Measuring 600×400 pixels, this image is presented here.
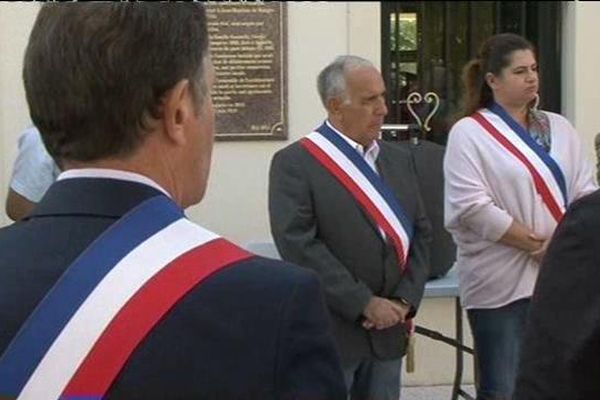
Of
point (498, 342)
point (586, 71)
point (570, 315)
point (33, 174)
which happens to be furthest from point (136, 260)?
point (586, 71)

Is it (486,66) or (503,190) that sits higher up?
(486,66)

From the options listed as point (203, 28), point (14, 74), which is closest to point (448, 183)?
point (14, 74)

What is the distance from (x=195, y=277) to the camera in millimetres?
1573

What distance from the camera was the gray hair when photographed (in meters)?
→ 4.51

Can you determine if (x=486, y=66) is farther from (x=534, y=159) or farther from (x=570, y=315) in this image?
(x=570, y=315)

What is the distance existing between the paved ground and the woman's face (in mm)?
2222

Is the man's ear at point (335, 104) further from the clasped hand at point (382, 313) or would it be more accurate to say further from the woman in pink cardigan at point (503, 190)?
the clasped hand at point (382, 313)

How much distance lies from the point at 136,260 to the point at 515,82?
3.40m

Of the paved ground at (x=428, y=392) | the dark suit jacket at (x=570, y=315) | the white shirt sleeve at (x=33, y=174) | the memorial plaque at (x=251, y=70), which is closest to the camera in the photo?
the dark suit jacket at (x=570, y=315)

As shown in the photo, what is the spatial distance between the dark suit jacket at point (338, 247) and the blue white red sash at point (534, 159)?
561 millimetres

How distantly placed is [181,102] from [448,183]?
3.24m

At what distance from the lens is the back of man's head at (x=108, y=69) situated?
1.61 metres

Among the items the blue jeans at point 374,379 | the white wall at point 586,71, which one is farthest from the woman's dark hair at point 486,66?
the white wall at point 586,71

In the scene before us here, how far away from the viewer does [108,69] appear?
5.29 feet
